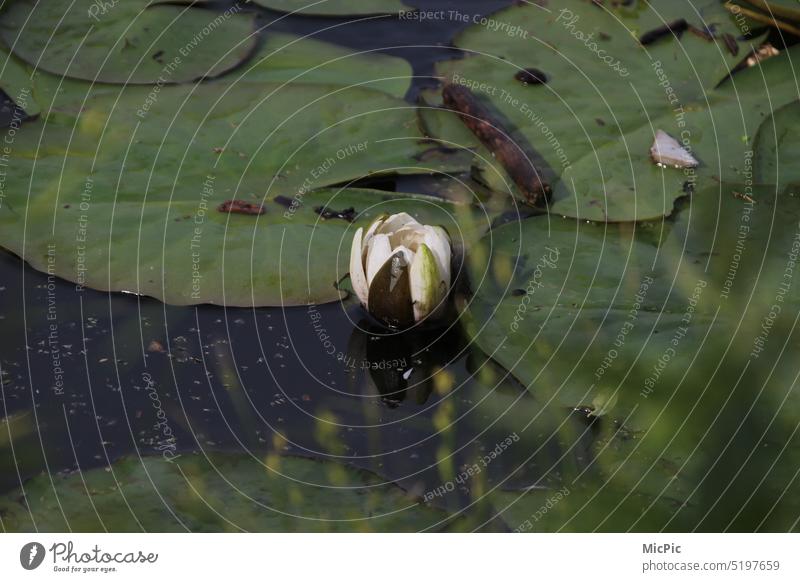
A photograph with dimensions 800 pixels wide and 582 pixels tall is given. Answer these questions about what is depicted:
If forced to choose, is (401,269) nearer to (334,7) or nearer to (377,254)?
(377,254)

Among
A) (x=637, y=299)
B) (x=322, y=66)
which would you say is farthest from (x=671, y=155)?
(x=322, y=66)

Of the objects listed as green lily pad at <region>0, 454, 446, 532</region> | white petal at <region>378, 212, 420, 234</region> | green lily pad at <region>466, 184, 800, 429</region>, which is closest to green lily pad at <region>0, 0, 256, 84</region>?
white petal at <region>378, 212, 420, 234</region>

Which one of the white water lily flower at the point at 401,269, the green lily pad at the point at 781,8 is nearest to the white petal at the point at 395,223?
the white water lily flower at the point at 401,269

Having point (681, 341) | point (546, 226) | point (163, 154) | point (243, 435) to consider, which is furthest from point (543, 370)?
point (163, 154)

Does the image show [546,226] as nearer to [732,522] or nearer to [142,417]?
[732,522]
